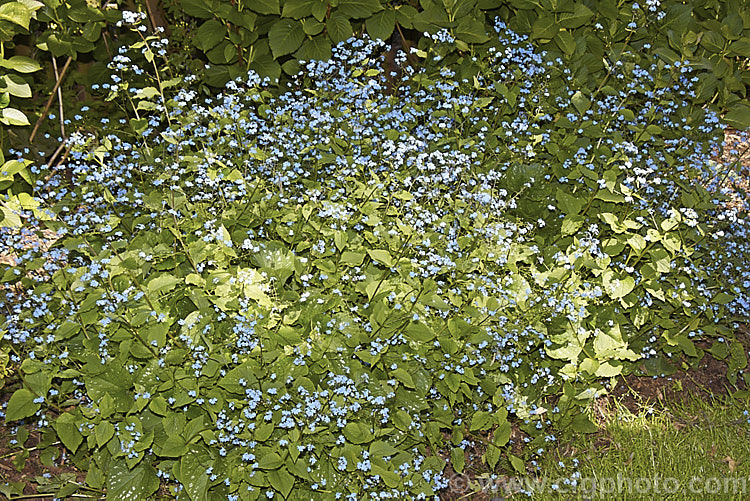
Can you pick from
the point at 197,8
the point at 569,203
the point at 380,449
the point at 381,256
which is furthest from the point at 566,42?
the point at 380,449

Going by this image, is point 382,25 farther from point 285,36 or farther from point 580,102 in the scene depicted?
point 580,102

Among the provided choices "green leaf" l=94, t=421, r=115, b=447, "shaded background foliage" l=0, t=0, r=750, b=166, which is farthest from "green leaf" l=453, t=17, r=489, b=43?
"green leaf" l=94, t=421, r=115, b=447

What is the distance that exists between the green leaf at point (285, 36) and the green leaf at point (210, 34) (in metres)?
0.31

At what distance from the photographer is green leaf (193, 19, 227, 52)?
164 inches

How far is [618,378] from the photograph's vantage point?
3.95 m

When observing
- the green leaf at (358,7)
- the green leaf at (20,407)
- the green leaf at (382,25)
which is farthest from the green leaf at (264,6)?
the green leaf at (20,407)

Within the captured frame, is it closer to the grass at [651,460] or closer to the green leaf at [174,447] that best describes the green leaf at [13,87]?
the green leaf at [174,447]

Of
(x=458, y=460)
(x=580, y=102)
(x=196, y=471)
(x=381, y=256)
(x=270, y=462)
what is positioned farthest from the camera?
(x=580, y=102)

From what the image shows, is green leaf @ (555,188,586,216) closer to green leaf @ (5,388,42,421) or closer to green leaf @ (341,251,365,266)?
green leaf @ (341,251,365,266)

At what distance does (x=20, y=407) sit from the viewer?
295 cm

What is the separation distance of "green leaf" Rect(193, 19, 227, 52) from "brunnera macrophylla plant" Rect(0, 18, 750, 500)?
0.58 meters

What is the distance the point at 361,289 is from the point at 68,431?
1.33 metres

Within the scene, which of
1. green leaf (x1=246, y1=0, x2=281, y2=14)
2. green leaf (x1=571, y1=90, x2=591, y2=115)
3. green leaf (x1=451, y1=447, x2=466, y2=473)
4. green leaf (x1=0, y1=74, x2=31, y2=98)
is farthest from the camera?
Answer: green leaf (x1=246, y1=0, x2=281, y2=14)

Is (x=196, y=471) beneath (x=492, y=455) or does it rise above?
beneath
